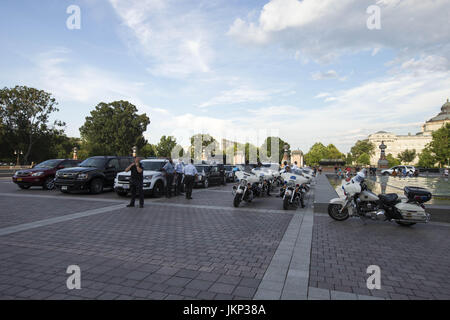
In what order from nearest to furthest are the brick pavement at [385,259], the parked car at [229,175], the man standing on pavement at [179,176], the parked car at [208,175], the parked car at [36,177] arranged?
the brick pavement at [385,259] < the man standing on pavement at [179,176] < the parked car at [36,177] < the parked car at [208,175] < the parked car at [229,175]

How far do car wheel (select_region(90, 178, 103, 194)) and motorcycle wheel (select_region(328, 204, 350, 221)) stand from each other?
1040 cm

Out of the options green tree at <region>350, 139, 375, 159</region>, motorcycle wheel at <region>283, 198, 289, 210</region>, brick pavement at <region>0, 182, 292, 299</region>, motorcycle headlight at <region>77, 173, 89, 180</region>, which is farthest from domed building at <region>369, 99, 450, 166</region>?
brick pavement at <region>0, 182, 292, 299</region>

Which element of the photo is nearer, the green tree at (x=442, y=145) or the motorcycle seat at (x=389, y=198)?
the motorcycle seat at (x=389, y=198)

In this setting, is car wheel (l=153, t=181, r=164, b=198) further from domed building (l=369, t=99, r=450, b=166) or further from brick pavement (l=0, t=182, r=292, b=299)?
domed building (l=369, t=99, r=450, b=166)

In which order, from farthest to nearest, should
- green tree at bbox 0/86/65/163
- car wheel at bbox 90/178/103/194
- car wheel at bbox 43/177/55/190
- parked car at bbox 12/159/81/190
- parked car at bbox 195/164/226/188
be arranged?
green tree at bbox 0/86/65/163, parked car at bbox 195/164/226/188, car wheel at bbox 43/177/55/190, parked car at bbox 12/159/81/190, car wheel at bbox 90/178/103/194

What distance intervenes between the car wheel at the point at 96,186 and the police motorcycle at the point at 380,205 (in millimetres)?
10399

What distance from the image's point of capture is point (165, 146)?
3095 inches

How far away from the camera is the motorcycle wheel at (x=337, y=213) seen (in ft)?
26.5

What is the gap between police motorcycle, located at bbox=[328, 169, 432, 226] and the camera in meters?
7.19

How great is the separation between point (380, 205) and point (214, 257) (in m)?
5.17

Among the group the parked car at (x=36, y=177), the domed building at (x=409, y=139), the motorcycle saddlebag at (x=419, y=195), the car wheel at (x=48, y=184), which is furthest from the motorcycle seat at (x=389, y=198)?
the domed building at (x=409, y=139)

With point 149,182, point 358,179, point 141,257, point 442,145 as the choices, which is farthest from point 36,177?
point 442,145

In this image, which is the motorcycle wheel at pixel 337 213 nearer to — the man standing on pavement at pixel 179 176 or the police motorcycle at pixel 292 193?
the police motorcycle at pixel 292 193
